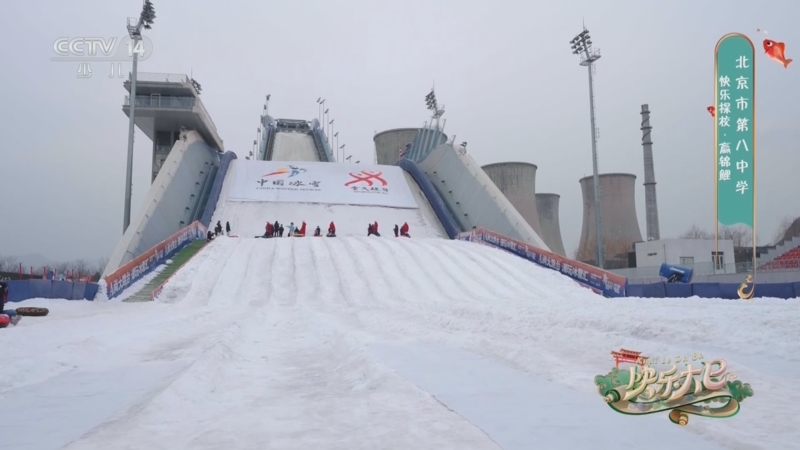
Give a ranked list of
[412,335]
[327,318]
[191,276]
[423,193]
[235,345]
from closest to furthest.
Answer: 1. [235,345]
2. [412,335]
3. [327,318]
4. [191,276]
5. [423,193]

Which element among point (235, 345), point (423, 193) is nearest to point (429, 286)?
point (235, 345)

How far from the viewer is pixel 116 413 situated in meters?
3.76

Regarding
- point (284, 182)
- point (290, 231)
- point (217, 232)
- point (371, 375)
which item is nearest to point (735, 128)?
point (371, 375)

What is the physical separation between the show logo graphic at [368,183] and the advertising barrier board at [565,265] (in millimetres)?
8439

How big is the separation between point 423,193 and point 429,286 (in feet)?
53.9

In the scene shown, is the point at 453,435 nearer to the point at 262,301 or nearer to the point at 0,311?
the point at 0,311

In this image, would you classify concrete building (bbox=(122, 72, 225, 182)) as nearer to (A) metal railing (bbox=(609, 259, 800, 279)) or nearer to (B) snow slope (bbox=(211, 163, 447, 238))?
(B) snow slope (bbox=(211, 163, 447, 238))

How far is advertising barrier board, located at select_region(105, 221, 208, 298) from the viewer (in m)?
14.3

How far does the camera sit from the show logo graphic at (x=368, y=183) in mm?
30656

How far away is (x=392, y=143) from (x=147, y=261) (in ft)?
110

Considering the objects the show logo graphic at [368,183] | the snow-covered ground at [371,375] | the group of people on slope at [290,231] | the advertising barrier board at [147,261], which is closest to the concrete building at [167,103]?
the show logo graphic at [368,183]

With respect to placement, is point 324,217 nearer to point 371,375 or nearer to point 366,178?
point 366,178

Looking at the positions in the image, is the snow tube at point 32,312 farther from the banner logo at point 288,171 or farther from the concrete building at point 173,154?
the banner logo at point 288,171

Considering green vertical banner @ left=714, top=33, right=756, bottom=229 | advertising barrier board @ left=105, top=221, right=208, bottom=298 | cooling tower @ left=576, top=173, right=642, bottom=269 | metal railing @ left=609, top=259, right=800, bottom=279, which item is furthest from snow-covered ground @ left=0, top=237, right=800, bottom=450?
cooling tower @ left=576, top=173, right=642, bottom=269
